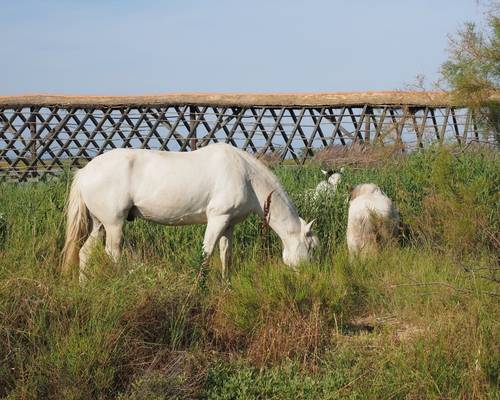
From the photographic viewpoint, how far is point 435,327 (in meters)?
6.03

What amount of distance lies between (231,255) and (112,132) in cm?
1154

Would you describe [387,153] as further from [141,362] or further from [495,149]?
[141,362]

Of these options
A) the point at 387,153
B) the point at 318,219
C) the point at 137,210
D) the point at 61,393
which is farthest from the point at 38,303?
the point at 387,153

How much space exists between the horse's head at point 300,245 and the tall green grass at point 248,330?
0.76 ft

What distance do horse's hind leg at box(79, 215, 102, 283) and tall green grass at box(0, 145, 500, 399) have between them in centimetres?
23

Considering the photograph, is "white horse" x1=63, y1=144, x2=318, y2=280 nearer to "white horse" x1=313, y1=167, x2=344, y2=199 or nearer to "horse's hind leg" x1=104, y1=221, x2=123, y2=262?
"horse's hind leg" x1=104, y1=221, x2=123, y2=262

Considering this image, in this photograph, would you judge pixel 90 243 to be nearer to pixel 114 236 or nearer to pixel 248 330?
pixel 114 236

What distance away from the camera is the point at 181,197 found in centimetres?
782

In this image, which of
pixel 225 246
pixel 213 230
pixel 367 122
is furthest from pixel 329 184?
pixel 367 122

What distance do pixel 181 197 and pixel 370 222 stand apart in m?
1.94

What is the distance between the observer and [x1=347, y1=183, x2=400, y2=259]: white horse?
8.37 metres

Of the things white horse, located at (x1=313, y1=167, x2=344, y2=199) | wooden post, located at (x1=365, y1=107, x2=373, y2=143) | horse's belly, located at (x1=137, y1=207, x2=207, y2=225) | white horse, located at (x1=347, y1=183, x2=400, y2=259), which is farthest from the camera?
wooden post, located at (x1=365, y1=107, x2=373, y2=143)

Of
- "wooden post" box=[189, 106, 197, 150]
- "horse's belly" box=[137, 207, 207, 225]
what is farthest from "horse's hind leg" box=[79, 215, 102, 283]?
"wooden post" box=[189, 106, 197, 150]

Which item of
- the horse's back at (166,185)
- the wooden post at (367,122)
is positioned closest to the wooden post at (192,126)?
the wooden post at (367,122)
